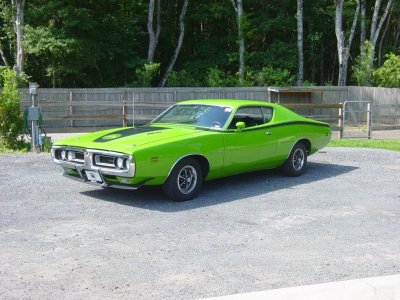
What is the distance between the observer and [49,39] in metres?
26.1

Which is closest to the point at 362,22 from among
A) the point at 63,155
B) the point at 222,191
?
the point at 222,191

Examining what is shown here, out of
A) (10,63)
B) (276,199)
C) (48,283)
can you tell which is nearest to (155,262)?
(48,283)

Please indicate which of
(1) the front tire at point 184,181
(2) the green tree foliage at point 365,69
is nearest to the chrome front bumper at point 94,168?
(1) the front tire at point 184,181

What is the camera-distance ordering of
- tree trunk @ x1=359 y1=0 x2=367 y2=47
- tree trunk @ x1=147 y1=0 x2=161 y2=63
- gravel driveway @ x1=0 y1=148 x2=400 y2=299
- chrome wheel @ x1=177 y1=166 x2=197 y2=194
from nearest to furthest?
1. gravel driveway @ x1=0 y1=148 x2=400 y2=299
2. chrome wheel @ x1=177 y1=166 x2=197 y2=194
3. tree trunk @ x1=147 y1=0 x2=161 y2=63
4. tree trunk @ x1=359 y1=0 x2=367 y2=47

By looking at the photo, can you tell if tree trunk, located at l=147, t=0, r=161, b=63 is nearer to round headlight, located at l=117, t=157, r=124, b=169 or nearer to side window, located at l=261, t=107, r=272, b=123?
side window, located at l=261, t=107, r=272, b=123

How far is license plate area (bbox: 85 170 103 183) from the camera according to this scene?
7.60m

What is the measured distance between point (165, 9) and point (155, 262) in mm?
30566

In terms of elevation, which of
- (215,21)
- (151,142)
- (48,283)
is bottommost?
(48,283)

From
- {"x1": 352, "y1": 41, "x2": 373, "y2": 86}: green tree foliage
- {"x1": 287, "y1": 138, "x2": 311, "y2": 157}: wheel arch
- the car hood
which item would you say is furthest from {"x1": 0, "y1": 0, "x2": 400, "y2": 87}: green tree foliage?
the car hood

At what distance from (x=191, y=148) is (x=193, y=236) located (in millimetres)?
1896

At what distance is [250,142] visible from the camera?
8789 mm

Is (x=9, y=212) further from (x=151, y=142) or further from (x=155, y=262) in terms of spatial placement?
(x=155, y=262)

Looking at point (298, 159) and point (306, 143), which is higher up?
point (306, 143)

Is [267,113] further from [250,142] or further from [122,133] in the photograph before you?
[122,133]
